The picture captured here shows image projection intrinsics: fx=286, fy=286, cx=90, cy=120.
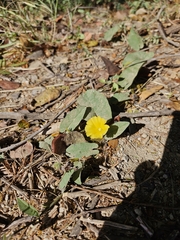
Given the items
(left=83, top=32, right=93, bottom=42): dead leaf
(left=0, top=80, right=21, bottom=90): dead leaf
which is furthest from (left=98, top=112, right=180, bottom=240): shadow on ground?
(left=83, top=32, right=93, bottom=42): dead leaf

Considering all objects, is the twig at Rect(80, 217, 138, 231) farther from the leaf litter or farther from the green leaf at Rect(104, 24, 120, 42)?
the green leaf at Rect(104, 24, 120, 42)

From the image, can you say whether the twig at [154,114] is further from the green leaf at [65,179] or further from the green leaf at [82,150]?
the green leaf at [65,179]

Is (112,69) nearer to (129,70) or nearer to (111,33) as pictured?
(129,70)

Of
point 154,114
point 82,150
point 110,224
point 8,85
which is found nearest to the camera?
point 110,224

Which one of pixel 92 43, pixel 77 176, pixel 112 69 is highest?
pixel 92 43

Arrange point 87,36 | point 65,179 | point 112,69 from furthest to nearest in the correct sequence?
point 87,36 → point 112,69 → point 65,179

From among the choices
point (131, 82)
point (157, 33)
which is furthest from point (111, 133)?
point (157, 33)

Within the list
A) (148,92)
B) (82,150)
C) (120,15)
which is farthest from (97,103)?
(120,15)
